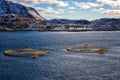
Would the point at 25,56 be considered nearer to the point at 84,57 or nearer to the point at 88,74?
the point at 84,57

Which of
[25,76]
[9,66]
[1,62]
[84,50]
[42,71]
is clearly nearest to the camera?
[25,76]

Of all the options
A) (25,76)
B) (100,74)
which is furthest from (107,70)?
(25,76)

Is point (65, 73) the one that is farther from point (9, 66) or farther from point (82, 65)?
point (9, 66)

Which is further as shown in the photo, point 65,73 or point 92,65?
point 92,65

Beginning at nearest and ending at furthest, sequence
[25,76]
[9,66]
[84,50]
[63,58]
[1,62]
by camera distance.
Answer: [25,76] < [9,66] < [1,62] < [63,58] < [84,50]

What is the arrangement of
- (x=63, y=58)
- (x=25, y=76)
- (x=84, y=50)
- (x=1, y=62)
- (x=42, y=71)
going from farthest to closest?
(x=84, y=50)
(x=63, y=58)
(x=1, y=62)
(x=42, y=71)
(x=25, y=76)

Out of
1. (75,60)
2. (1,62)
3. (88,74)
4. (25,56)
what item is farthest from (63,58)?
(88,74)

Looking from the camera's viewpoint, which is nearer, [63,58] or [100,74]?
[100,74]

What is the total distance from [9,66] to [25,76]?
962 inches

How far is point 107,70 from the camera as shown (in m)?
123

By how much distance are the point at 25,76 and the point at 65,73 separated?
16964 millimetres

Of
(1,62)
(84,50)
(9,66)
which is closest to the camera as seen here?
(9,66)

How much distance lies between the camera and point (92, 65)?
136 m

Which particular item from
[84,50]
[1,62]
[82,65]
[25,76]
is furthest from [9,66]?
[84,50]
